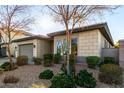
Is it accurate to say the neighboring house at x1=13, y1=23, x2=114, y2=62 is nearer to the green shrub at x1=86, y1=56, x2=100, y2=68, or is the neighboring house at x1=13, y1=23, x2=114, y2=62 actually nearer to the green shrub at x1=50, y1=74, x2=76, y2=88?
the green shrub at x1=86, y1=56, x2=100, y2=68

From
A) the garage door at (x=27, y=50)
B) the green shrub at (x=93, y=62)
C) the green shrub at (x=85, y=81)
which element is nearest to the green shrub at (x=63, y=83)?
the green shrub at (x=85, y=81)

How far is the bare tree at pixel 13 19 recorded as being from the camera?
436 inches

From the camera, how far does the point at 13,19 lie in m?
11.8

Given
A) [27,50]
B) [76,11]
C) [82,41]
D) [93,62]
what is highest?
[76,11]

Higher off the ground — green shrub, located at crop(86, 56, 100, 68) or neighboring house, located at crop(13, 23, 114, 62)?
neighboring house, located at crop(13, 23, 114, 62)

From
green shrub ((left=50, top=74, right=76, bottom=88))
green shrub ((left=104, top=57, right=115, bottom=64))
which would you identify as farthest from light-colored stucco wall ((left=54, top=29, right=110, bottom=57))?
green shrub ((left=50, top=74, right=76, bottom=88))

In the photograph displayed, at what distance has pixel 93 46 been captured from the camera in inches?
452

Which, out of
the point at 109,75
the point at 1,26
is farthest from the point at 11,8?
the point at 109,75

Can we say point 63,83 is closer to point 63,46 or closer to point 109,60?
Answer: point 109,60

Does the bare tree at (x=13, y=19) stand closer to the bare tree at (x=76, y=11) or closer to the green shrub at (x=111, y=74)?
the bare tree at (x=76, y=11)

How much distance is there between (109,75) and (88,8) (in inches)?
139

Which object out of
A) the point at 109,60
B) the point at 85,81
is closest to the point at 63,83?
the point at 85,81

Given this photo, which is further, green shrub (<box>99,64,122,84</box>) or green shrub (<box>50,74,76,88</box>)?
green shrub (<box>99,64,122,84</box>)

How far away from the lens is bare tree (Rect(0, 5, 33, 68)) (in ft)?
36.4
